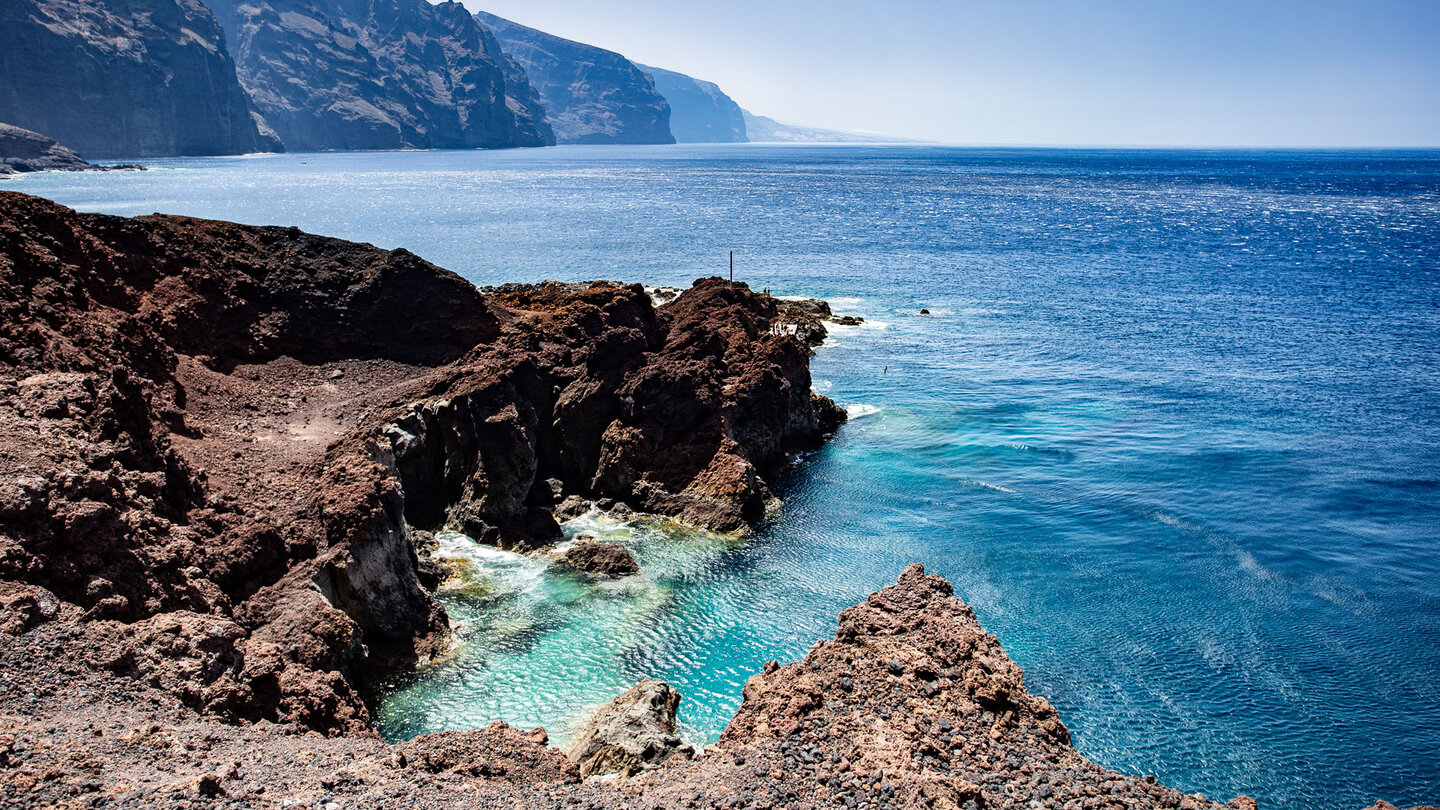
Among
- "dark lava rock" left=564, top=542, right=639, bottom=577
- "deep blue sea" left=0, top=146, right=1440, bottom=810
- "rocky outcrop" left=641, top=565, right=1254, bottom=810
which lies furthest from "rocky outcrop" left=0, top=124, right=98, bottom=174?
"rocky outcrop" left=641, top=565, right=1254, bottom=810

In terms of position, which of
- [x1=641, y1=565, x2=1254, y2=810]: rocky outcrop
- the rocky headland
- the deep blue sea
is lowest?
the deep blue sea

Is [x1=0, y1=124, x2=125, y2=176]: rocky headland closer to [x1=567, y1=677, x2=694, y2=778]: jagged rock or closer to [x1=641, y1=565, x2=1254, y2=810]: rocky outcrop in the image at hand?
[x1=567, y1=677, x2=694, y2=778]: jagged rock

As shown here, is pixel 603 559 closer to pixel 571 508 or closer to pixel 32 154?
pixel 571 508

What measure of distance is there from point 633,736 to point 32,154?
189555mm

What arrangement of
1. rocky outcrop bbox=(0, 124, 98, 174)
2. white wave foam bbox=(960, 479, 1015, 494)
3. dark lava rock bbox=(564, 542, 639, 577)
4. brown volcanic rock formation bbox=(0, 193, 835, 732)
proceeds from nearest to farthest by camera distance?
brown volcanic rock formation bbox=(0, 193, 835, 732)
dark lava rock bbox=(564, 542, 639, 577)
white wave foam bbox=(960, 479, 1015, 494)
rocky outcrop bbox=(0, 124, 98, 174)

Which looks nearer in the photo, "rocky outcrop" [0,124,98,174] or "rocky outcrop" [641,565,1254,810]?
"rocky outcrop" [641,565,1254,810]

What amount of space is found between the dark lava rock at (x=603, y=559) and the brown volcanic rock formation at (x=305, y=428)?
7.39 ft

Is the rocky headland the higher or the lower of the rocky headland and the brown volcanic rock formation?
the higher


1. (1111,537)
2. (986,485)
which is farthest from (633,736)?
(986,485)

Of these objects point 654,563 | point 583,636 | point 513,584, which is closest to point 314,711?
point 583,636

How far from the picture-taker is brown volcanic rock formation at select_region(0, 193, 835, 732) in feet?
50.0

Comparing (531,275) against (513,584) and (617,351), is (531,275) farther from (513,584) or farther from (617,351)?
(513,584)

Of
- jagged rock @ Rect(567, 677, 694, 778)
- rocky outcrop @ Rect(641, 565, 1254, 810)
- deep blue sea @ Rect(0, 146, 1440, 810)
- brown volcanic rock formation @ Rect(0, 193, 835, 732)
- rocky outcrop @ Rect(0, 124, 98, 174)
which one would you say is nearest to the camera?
rocky outcrop @ Rect(641, 565, 1254, 810)

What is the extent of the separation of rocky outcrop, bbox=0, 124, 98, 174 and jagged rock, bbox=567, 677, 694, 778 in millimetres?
173893
